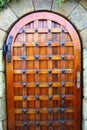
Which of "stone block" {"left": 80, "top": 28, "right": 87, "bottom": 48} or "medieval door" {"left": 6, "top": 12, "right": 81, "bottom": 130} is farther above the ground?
"stone block" {"left": 80, "top": 28, "right": 87, "bottom": 48}

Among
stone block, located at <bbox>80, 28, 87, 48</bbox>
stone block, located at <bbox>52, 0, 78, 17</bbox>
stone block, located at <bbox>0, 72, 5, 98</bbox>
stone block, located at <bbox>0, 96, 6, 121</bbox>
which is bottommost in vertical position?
stone block, located at <bbox>0, 96, 6, 121</bbox>

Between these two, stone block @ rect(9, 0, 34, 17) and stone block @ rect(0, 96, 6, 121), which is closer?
stone block @ rect(9, 0, 34, 17)

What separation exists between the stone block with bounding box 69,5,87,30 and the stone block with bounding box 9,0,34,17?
0.56 m

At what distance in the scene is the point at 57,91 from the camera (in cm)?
365

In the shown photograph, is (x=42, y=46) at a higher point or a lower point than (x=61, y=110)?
higher

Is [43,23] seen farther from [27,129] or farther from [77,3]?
[27,129]

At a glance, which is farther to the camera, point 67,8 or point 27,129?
point 27,129

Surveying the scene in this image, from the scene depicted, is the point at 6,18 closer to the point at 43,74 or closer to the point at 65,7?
the point at 65,7

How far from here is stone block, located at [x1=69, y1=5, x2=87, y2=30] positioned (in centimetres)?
351

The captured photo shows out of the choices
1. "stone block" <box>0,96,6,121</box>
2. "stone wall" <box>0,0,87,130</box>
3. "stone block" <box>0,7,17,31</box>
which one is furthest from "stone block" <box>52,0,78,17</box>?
"stone block" <box>0,96,6,121</box>

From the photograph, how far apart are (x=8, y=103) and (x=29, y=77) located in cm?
47

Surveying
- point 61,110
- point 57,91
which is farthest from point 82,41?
point 61,110

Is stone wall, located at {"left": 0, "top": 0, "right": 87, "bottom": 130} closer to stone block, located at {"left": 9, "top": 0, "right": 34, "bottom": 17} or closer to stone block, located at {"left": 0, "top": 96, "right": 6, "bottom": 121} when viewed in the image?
stone block, located at {"left": 9, "top": 0, "right": 34, "bottom": 17}

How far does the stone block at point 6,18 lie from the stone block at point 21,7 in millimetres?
66
